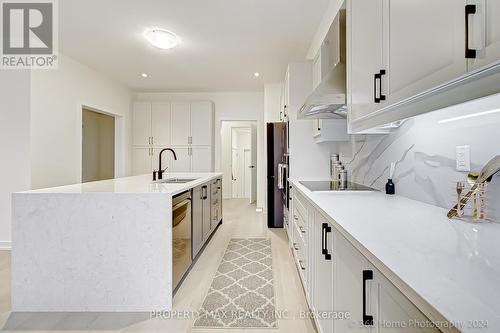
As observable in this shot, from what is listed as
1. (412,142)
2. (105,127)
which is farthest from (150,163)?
(412,142)

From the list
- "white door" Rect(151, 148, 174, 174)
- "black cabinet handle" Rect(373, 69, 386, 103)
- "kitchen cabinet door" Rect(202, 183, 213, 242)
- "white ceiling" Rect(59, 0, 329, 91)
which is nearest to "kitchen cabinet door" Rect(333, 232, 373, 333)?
"black cabinet handle" Rect(373, 69, 386, 103)

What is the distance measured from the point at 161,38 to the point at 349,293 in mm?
3425

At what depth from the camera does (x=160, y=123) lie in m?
6.18

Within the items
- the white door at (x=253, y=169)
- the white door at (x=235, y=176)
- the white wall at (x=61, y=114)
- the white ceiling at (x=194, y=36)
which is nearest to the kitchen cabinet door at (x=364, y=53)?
the white ceiling at (x=194, y=36)

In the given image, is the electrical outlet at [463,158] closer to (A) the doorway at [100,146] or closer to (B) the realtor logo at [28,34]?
(B) the realtor logo at [28,34]

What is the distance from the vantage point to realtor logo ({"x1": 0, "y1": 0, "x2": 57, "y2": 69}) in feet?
9.52

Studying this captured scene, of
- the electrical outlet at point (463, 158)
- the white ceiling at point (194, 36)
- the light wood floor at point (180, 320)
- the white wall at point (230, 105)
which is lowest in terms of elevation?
the light wood floor at point (180, 320)

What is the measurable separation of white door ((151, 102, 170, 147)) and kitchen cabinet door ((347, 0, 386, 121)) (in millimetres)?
4894

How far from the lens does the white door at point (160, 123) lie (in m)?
6.15

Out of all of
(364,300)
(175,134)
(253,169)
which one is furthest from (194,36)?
(253,169)

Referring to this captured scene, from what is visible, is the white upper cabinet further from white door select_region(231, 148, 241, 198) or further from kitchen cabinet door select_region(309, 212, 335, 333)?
white door select_region(231, 148, 241, 198)

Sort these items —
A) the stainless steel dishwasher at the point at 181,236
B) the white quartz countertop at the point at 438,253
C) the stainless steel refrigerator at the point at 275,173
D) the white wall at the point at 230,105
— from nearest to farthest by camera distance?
the white quartz countertop at the point at 438,253
the stainless steel dishwasher at the point at 181,236
the stainless steel refrigerator at the point at 275,173
the white wall at the point at 230,105

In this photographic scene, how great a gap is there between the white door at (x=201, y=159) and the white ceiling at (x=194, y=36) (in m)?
1.48

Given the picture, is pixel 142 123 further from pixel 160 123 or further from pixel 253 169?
pixel 253 169
